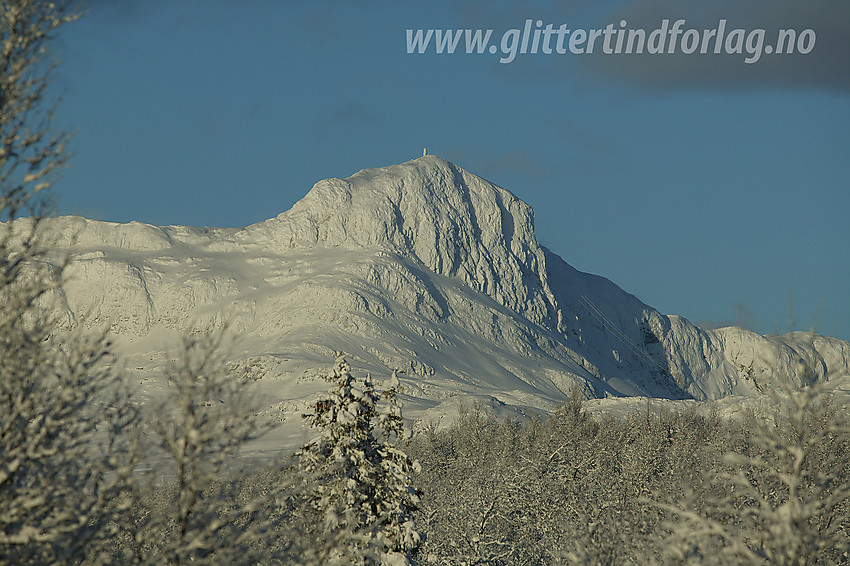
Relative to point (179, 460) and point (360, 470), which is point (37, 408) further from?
point (360, 470)

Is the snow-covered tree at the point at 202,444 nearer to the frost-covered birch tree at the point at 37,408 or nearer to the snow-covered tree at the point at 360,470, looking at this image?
the frost-covered birch tree at the point at 37,408

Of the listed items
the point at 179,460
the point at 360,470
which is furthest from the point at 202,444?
the point at 360,470

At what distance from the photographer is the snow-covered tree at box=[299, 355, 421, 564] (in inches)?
982

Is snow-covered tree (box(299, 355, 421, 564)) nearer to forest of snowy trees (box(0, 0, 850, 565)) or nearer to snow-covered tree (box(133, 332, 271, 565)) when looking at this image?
forest of snowy trees (box(0, 0, 850, 565))

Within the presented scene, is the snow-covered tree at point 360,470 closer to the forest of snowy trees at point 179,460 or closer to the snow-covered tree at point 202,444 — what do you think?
the forest of snowy trees at point 179,460

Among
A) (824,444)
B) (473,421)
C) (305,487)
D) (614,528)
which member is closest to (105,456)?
(305,487)

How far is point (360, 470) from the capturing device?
996 inches

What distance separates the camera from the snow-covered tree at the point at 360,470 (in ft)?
81.9

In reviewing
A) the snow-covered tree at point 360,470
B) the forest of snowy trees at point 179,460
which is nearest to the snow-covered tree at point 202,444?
the forest of snowy trees at point 179,460

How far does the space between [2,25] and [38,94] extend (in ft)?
4.22

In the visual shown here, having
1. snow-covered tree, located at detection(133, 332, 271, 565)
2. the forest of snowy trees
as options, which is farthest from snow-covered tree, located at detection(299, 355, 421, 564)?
snow-covered tree, located at detection(133, 332, 271, 565)

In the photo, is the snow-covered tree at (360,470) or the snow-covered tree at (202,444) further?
the snow-covered tree at (360,470)

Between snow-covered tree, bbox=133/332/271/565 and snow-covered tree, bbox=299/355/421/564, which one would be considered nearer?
snow-covered tree, bbox=133/332/271/565

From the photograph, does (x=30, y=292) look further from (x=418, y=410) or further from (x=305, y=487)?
(x=418, y=410)
